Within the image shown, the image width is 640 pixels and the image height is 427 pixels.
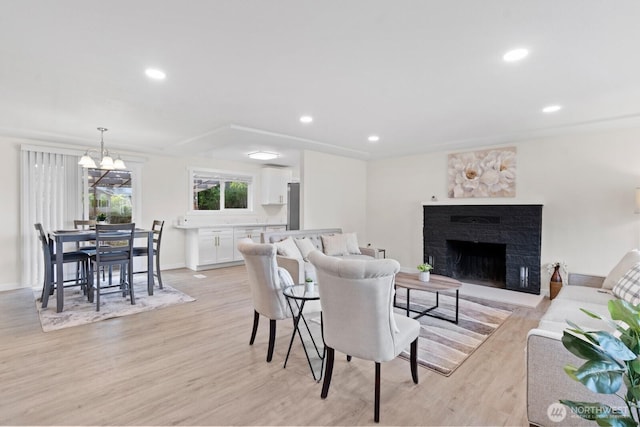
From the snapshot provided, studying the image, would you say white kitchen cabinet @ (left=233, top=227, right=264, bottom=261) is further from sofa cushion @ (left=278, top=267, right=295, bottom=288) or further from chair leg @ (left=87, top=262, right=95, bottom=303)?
sofa cushion @ (left=278, top=267, right=295, bottom=288)

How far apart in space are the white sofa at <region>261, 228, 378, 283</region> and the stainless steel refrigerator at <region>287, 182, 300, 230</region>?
2513mm

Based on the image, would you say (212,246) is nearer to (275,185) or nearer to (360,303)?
(275,185)

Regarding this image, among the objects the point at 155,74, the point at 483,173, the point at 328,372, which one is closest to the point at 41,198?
the point at 155,74

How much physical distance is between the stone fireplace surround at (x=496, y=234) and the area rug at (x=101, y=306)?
423cm

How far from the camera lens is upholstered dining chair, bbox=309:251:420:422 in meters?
1.81

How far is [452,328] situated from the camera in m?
3.29

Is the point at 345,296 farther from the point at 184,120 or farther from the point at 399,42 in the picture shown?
the point at 184,120

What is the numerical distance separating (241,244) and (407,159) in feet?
15.1

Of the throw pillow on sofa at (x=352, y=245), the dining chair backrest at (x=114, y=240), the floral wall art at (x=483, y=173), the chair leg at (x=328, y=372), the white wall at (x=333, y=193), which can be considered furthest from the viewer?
the white wall at (x=333, y=193)

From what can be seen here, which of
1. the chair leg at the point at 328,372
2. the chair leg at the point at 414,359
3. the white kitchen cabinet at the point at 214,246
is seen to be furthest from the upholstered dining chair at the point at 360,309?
the white kitchen cabinet at the point at 214,246

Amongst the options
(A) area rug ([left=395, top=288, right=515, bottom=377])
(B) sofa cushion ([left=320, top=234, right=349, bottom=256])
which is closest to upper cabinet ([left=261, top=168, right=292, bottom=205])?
(B) sofa cushion ([left=320, top=234, right=349, bottom=256])

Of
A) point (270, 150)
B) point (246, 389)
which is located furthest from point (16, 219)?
point (246, 389)

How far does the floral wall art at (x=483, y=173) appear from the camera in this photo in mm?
5055

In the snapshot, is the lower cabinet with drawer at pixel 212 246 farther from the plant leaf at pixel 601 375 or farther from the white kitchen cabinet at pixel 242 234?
the plant leaf at pixel 601 375
